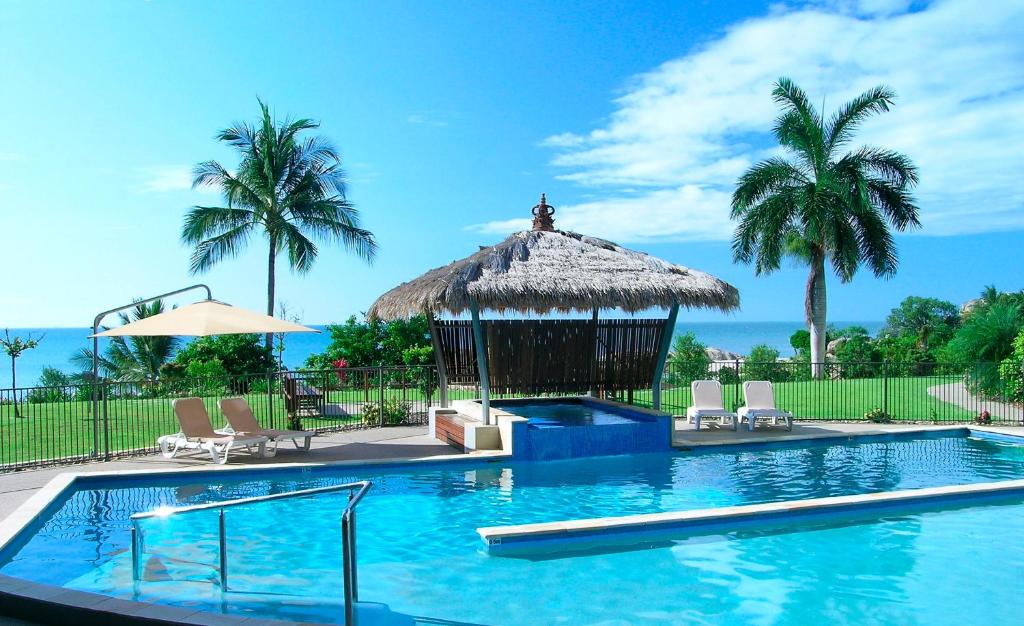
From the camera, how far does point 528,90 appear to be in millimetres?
21547

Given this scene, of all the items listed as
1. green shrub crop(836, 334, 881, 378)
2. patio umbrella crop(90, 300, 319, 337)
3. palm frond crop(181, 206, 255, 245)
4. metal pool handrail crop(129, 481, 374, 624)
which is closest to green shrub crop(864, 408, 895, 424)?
→ patio umbrella crop(90, 300, 319, 337)

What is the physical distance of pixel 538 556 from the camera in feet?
23.5

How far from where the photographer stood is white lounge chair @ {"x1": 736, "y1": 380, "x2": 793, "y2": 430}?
14.1 metres

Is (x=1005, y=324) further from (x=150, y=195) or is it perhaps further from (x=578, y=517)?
(x=150, y=195)

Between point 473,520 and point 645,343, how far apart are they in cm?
673

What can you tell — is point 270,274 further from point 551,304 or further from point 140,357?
point 551,304

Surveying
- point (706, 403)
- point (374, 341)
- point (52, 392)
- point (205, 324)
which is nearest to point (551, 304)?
point (706, 403)

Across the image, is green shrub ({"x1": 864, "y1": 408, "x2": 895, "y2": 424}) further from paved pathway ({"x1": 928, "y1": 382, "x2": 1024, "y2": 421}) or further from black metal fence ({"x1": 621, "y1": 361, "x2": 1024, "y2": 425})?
paved pathway ({"x1": 928, "y1": 382, "x2": 1024, "y2": 421})

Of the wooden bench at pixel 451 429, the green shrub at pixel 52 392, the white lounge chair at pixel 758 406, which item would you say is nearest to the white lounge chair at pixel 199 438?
the green shrub at pixel 52 392

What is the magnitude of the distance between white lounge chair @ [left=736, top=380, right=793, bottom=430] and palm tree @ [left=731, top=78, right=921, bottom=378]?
13.9 metres

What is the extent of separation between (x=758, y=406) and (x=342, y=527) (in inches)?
449

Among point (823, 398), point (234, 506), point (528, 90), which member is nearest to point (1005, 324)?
point (823, 398)

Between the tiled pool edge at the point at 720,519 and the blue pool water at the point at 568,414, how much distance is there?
428 cm

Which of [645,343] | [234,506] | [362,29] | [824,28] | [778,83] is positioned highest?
[778,83]
